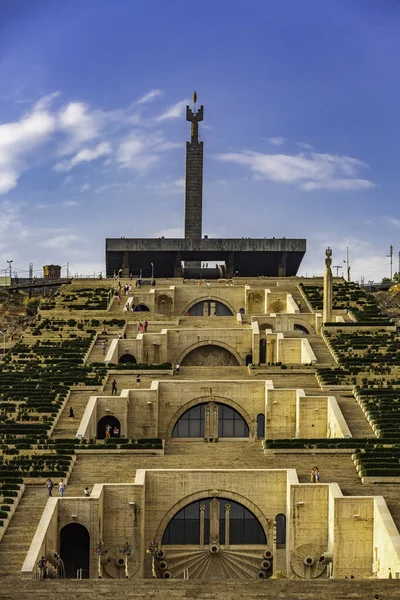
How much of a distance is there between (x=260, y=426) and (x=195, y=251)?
42722 mm

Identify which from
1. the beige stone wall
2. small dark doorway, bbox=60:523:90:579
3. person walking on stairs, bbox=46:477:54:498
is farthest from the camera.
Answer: person walking on stairs, bbox=46:477:54:498

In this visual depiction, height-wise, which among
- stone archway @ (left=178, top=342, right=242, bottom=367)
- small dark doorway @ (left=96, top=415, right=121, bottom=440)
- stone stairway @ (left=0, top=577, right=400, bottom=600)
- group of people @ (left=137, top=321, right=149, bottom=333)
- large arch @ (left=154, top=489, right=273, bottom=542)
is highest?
group of people @ (left=137, top=321, right=149, bottom=333)

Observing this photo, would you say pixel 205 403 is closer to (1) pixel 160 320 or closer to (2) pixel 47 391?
(2) pixel 47 391

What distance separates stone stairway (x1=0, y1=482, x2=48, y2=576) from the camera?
4897 centimetres

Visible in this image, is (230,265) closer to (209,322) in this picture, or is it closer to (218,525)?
(209,322)

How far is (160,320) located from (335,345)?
1486 cm

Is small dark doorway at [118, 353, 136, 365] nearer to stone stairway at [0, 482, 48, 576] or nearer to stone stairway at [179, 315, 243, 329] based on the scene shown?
stone stairway at [179, 315, 243, 329]

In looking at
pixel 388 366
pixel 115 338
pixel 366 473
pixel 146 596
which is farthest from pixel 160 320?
pixel 146 596

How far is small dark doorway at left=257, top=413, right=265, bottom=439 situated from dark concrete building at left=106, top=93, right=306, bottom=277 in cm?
4159

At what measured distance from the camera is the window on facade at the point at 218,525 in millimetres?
55969

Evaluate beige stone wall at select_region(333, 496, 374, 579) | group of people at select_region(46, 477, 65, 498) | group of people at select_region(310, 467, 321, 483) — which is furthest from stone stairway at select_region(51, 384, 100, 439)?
beige stone wall at select_region(333, 496, 374, 579)

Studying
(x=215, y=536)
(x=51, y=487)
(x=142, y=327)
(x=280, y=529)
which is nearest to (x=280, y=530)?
(x=280, y=529)

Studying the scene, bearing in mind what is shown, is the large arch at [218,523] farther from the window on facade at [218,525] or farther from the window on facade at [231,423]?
the window on facade at [231,423]

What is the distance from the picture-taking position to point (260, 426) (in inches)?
2739
